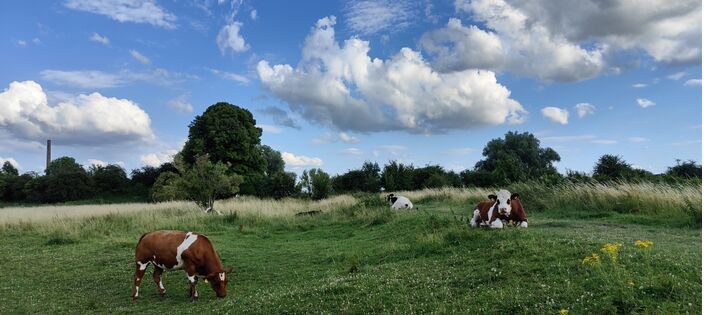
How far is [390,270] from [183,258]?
4027mm

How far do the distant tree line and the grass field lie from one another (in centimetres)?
836

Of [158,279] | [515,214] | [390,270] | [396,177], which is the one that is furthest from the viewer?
[396,177]

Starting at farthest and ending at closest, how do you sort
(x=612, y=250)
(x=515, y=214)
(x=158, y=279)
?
(x=515, y=214)
(x=158, y=279)
(x=612, y=250)

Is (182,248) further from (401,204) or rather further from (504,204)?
(401,204)

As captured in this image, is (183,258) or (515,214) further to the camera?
(515,214)

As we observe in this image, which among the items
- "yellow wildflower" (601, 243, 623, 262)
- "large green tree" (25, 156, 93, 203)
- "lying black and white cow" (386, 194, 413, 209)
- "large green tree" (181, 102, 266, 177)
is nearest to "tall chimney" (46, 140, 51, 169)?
"large green tree" (25, 156, 93, 203)

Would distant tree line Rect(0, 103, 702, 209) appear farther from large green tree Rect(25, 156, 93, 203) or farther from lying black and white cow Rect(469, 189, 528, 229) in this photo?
lying black and white cow Rect(469, 189, 528, 229)

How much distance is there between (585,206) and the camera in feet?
64.6

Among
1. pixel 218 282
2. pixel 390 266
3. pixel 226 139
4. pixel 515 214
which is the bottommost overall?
pixel 218 282

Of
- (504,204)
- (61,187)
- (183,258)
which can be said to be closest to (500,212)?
(504,204)

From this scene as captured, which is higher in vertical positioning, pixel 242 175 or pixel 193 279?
pixel 242 175

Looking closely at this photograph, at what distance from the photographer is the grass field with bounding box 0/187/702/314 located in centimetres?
605

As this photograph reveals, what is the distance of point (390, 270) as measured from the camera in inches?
351

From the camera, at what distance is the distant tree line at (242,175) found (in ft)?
95.7
